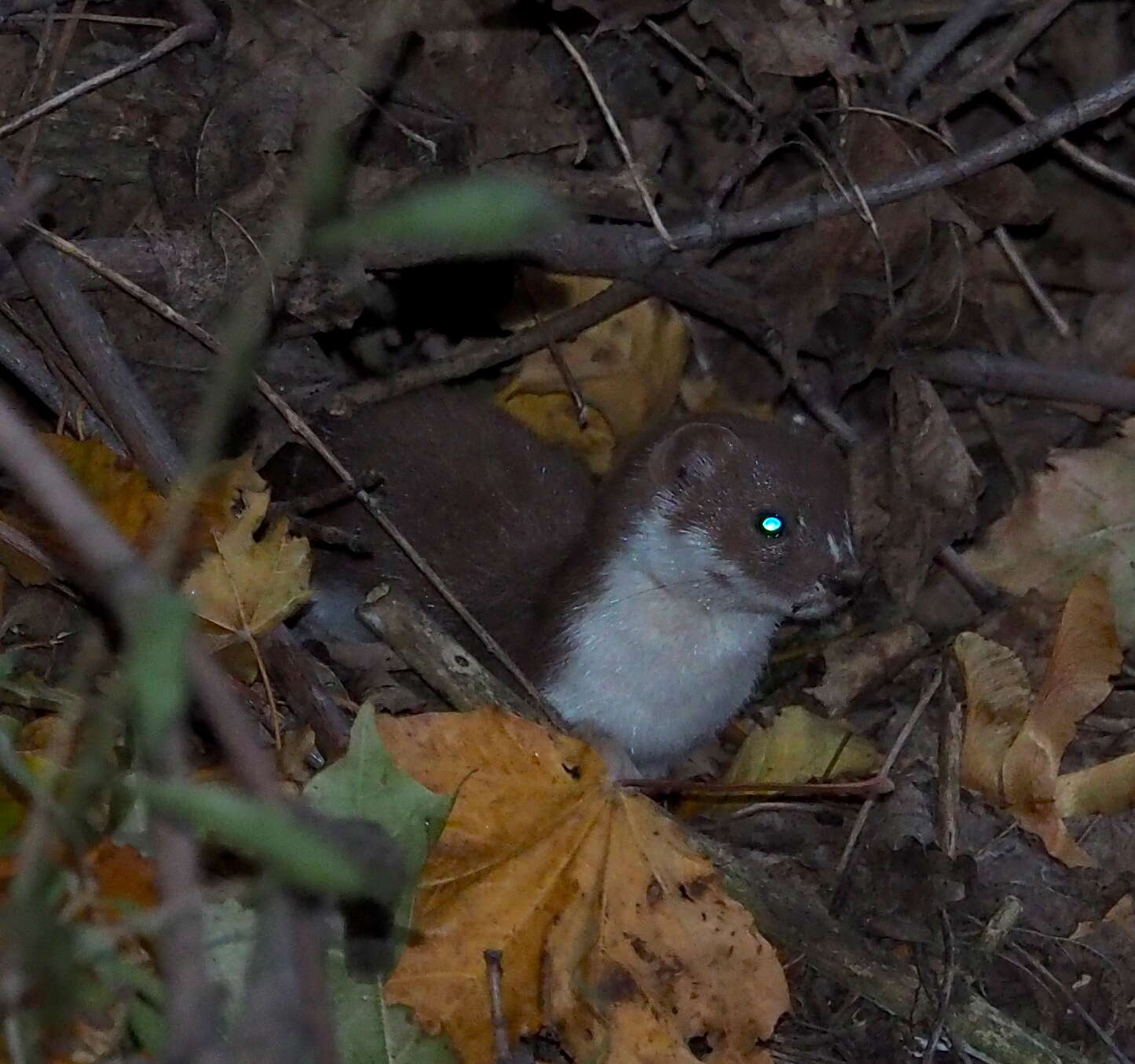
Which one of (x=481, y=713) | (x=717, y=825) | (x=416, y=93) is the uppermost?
(x=416, y=93)

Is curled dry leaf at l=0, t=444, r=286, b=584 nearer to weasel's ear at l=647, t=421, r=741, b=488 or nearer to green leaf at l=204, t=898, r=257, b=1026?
green leaf at l=204, t=898, r=257, b=1026

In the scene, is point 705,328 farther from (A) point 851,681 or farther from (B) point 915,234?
(A) point 851,681

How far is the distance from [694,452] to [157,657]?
8.35ft

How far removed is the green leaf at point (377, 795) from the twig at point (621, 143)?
67.2 inches

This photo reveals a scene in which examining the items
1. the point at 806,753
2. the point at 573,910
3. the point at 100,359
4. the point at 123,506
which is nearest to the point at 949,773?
the point at 806,753

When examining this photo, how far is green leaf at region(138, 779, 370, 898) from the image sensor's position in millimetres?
912

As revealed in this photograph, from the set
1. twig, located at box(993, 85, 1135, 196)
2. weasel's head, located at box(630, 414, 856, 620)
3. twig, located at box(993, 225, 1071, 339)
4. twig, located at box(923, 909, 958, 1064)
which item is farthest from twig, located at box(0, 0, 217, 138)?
twig, located at box(923, 909, 958, 1064)

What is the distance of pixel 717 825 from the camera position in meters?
3.29

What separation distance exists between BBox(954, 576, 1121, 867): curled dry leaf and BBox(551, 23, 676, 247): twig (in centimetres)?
114

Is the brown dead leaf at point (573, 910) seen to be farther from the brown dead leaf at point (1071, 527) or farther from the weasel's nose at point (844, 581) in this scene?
the brown dead leaf at point (1071, 527)

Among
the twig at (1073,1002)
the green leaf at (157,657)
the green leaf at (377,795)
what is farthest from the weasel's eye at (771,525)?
the green leaf at (157,657)

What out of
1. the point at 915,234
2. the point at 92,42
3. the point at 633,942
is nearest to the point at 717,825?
the point at 633,942

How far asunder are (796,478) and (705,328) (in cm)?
81

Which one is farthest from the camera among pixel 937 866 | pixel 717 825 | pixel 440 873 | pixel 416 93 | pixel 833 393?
pixel 833 393
